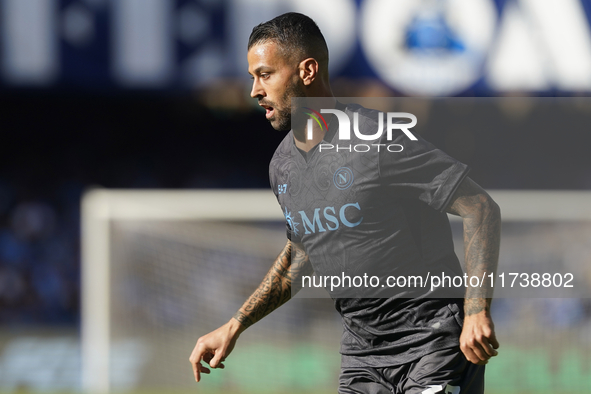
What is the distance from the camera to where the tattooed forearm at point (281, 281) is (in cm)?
277

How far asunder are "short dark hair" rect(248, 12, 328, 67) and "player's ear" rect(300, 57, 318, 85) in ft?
0.07

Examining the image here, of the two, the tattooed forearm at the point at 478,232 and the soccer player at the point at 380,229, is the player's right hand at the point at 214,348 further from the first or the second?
the tattooed forearm at the point at 478,232

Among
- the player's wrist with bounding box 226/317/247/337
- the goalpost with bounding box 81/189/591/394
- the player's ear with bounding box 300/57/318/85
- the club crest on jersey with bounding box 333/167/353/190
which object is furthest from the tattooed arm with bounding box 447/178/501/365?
the goalpost with bounding box 81/189/591/394

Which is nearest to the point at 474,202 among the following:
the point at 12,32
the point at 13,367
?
the point at 13,367

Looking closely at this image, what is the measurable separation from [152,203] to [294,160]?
413 cm

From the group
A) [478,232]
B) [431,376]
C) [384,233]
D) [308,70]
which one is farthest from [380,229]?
[308,70]

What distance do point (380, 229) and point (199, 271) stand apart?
441cm

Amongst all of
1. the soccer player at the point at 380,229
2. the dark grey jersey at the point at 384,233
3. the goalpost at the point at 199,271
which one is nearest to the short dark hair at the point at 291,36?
the soccer player at the point at 380,229

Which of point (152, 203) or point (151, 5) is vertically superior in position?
point (151, 5)

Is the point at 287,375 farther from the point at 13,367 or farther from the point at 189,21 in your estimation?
the point at 189,21

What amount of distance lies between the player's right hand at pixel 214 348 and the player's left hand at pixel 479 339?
3.17 feet

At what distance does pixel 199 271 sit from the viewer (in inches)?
259

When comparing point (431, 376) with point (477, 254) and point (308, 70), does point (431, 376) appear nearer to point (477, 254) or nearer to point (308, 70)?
point (477, 254)

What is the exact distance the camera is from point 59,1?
905 cm
